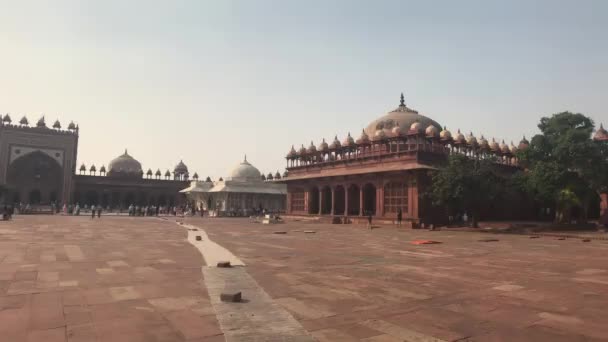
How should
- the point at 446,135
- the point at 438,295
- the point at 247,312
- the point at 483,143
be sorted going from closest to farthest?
the point at 247,312, the point at 438,295, the point at 446,135, the point at 483,143

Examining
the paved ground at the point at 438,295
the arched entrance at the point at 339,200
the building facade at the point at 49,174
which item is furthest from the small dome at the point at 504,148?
the building facade at the point at 49,174

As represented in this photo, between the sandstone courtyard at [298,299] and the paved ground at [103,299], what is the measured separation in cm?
2

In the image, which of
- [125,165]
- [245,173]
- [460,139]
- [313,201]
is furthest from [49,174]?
[460,139]

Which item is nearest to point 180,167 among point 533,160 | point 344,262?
point 533,160

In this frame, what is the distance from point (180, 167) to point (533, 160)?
71.0 meters

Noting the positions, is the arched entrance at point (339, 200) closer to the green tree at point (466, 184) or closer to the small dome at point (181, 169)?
the green tree at point (466, 184)

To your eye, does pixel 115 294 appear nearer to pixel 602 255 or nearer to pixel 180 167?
pixel 602 255

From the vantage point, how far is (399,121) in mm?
48812

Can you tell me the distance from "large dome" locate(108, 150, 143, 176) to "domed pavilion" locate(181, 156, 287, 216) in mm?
17418

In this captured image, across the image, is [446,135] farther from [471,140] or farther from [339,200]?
[339,200]

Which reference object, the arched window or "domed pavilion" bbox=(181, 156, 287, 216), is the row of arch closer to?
the arched window

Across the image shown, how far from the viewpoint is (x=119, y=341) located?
466 cm

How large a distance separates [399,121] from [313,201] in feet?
42.8

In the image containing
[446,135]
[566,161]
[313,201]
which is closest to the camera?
[566,161]
